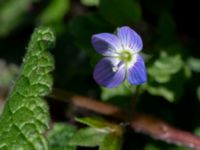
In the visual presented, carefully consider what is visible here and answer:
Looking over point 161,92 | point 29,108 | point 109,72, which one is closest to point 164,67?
point 161,92

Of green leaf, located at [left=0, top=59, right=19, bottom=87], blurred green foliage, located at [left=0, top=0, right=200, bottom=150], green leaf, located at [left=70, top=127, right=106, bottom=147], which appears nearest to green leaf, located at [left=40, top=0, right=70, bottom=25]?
blurred green foliage, located at [left=0, top=0, right=200, bottom=150]

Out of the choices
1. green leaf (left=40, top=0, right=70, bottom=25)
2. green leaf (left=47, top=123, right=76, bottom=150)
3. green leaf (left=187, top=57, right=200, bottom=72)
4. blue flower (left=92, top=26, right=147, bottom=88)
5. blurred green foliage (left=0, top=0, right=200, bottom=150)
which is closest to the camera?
blue flower (left=92, top=26, right=147, bottom=88)

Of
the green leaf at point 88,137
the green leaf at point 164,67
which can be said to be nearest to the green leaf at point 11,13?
the green leaf at point 164,67

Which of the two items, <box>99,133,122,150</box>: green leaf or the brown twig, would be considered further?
the brown twig

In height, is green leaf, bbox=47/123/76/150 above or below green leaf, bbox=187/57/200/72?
below

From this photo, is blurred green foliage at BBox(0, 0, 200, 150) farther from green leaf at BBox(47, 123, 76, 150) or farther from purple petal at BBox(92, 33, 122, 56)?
purple petal at BBox(92, 33, 122, 56)

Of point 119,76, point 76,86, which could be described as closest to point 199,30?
point 76,86

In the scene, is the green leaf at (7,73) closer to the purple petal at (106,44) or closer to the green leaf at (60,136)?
the green leaf at (60,136)
